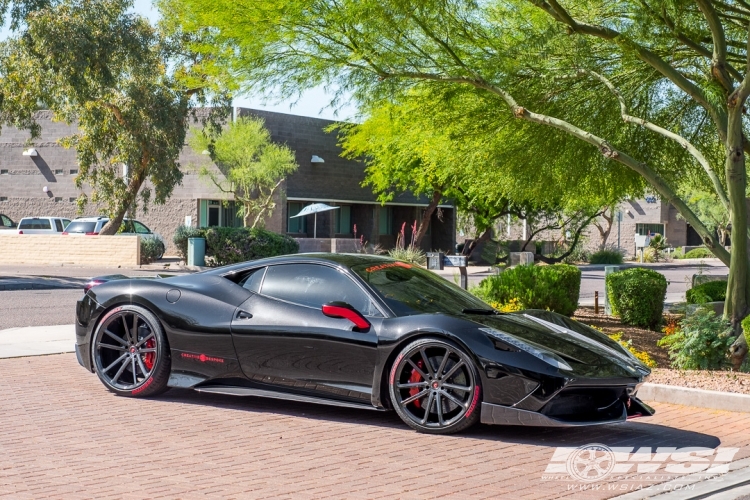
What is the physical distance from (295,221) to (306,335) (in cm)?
3760

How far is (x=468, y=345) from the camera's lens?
6.83m

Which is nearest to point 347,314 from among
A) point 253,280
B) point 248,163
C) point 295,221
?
point 253,280

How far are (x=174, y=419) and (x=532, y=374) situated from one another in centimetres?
285

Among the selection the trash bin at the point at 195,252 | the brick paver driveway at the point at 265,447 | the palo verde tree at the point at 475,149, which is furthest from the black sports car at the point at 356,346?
the trash bin at the point at 195,252

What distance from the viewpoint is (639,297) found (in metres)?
15.7

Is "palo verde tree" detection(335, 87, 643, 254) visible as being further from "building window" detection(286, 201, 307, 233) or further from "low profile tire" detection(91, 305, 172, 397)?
"building window" detection(286, 201, 307, 233)

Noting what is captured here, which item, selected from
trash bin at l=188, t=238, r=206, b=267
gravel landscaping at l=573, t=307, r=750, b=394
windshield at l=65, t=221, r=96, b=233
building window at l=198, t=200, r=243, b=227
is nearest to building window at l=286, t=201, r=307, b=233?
building window at l=198, t=200, r=243, b=227

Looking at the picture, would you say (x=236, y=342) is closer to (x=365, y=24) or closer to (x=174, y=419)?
(x=174, y=419)

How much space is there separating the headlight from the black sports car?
0.01 meters

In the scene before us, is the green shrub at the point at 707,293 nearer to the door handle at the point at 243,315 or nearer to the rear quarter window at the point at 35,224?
the door handle at the point at 243,315

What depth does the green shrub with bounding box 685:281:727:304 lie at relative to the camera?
16.6 metres

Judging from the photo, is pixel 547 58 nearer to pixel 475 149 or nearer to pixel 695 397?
pixel 475 149

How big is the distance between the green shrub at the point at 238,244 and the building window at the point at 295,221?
9.26 meters

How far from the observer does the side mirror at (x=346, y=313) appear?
7301mm
